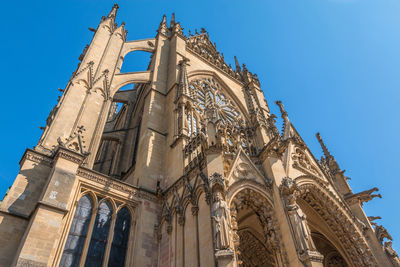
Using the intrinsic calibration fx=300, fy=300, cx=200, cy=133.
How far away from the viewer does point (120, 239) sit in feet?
33.7

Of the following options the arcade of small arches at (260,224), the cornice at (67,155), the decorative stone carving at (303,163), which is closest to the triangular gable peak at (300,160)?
the decorative stone carving at (303,163)

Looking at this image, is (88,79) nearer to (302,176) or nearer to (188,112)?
(188,112)

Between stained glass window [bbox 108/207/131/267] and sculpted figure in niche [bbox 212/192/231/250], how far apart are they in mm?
3738

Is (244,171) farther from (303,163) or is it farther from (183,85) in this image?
(183,85)

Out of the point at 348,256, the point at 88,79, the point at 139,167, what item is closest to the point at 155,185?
the point at 139,167

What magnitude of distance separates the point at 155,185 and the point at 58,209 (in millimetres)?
4383

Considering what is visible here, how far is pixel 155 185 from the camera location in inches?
485

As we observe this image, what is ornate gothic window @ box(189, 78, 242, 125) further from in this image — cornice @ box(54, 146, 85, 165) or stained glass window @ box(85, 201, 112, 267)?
cornice @ box(54, 146, 85, 165)

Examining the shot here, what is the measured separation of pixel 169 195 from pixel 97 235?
117 inches

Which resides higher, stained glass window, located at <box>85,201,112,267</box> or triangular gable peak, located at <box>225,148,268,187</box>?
triangular gable peak, located at <box>225,148,268,187</box>

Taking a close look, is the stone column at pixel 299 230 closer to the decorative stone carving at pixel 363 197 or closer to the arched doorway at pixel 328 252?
the arched doorway at pixel 328 252

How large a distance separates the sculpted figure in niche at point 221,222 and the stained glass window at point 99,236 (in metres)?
4.01

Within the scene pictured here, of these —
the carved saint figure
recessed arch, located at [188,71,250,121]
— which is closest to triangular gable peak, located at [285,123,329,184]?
the carved saint figure

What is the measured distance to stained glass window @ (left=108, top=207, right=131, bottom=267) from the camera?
9.70 m
